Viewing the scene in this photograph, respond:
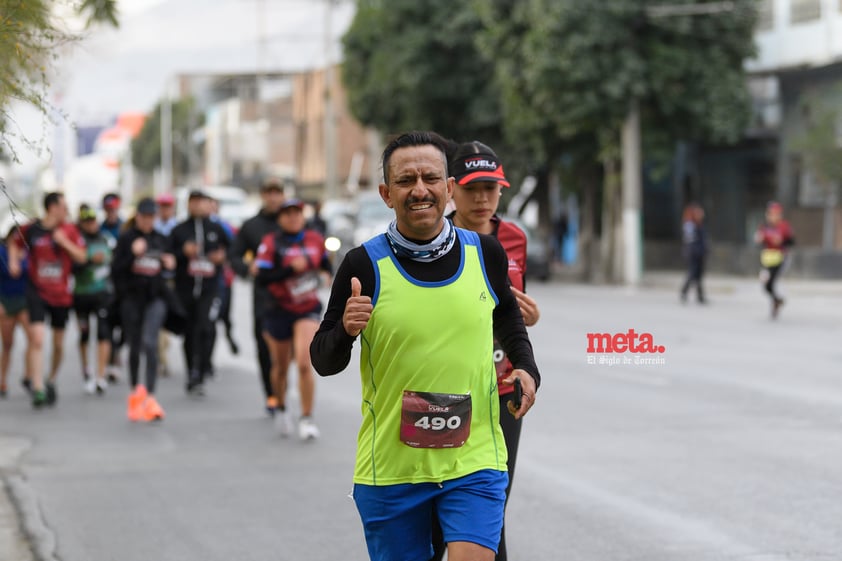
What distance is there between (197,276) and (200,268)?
0.28 feet

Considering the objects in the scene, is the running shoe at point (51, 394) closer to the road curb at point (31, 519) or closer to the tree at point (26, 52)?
the road curb at point (31, 519)

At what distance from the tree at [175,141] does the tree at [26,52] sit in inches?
4013

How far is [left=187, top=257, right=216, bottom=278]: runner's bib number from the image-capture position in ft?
46.2

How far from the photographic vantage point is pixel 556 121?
34625mm

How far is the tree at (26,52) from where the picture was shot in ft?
20.2

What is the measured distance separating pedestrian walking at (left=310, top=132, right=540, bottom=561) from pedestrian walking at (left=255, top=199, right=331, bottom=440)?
21.1 ft

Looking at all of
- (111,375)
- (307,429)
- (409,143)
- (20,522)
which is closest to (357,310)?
(409,143)

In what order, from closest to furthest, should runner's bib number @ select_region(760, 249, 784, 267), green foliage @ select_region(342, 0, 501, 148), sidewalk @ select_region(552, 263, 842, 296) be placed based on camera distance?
1. runner's bib number @ select_region(760, 249, 784, 267)
2. sidewalk @ select_region(552, 263, 842, 296)
3. green foliage @ select_region(342, 0, 501, 148)

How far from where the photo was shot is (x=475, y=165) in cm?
584

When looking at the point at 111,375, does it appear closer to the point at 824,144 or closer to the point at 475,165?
the point at 475,165

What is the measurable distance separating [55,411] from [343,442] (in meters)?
3.59

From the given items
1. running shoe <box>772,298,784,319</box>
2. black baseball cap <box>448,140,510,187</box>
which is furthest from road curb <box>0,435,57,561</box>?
running shoe <box>772,298,784,319</box>

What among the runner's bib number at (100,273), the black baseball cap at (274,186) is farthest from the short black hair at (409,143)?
the runner's bib number at (100,273)

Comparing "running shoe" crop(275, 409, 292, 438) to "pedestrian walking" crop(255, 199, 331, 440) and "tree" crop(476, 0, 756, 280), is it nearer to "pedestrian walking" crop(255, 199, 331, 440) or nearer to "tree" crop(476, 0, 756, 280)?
"pedestrian walking" crop(255, 199, 331, 440)
